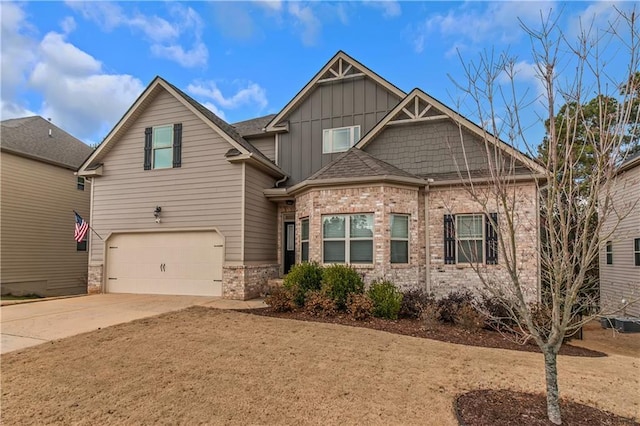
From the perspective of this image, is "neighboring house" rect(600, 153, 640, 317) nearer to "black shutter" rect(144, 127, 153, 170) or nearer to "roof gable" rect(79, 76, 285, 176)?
"roof gable" rect(79, 76, 285, 176)

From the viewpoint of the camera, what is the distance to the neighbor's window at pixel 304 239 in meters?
11.3

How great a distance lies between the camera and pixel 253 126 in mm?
15422

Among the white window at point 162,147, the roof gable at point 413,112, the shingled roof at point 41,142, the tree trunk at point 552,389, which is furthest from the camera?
the shingled roof at point 41,142

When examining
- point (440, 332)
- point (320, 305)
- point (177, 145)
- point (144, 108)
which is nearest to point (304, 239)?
point (320, 305)

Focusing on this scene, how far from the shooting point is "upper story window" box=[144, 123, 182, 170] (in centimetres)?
1225

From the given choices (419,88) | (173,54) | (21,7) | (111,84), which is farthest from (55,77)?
(419,88)

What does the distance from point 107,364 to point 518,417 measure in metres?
5.33

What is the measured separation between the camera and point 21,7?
9.63m

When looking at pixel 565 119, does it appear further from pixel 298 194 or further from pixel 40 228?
pixel 40 228

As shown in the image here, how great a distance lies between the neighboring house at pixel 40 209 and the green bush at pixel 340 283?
14.2 m

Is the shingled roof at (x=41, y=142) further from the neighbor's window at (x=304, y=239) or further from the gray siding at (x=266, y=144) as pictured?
the neighbor's window at (x=304, y=239)

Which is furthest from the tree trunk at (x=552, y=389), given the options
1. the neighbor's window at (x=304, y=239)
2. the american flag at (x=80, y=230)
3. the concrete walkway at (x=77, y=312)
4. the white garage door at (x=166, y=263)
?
the american flag at (x=80, y=230)

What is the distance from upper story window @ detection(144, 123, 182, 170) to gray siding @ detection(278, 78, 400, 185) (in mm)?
3794

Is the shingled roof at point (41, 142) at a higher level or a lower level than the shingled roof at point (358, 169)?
higher
